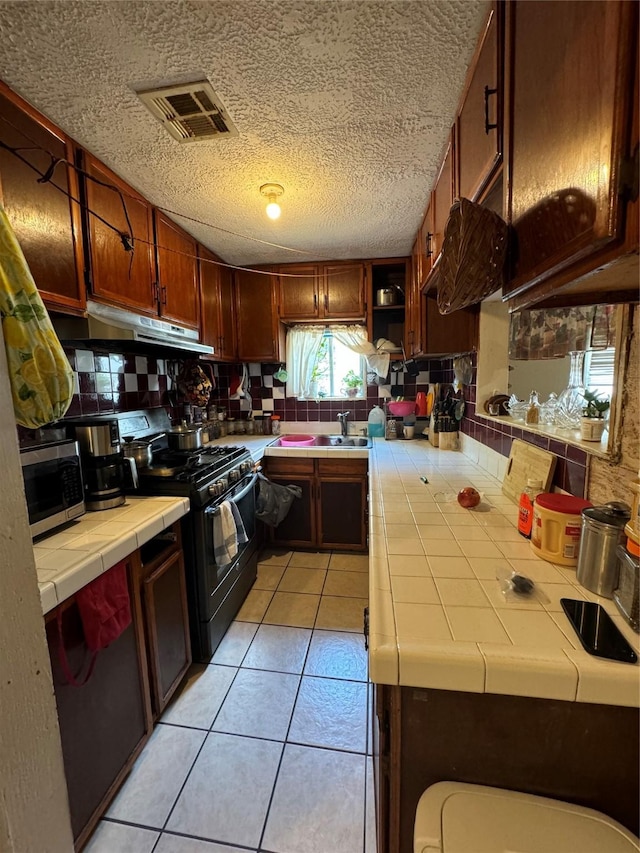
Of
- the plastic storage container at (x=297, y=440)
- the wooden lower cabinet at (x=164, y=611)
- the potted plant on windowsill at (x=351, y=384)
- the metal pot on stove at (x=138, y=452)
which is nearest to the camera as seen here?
the wooden lower cabinet at (x=164, y=611)

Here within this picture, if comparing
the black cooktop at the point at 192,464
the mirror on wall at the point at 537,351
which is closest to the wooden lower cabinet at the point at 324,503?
the black cooktop at the point at 192,464

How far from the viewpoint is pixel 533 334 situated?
69.2 inches

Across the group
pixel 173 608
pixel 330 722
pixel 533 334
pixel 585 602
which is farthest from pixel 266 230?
pixel 330 722

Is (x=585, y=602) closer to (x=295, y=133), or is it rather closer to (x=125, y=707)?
(x=125, y=707)

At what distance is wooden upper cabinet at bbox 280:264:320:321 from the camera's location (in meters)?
2.86

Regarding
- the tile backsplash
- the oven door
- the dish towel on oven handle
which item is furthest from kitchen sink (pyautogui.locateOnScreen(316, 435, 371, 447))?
the dish towel on oven handle

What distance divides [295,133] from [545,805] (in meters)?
2.01

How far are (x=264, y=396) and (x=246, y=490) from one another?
4.18ft

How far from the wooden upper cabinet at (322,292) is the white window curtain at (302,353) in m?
0.27

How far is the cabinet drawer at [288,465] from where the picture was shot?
2691 mm

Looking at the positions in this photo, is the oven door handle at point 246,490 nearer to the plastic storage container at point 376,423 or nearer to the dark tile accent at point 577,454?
the plastic storage container at point 376,423

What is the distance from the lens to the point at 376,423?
307cm

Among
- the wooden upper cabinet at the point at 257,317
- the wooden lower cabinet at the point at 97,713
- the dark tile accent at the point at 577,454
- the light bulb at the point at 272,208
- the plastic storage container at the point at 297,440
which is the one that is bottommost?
the wooden lower cabinet at the point at 97,713

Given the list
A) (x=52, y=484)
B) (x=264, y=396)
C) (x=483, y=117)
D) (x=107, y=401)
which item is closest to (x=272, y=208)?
(x=483, y=117)
